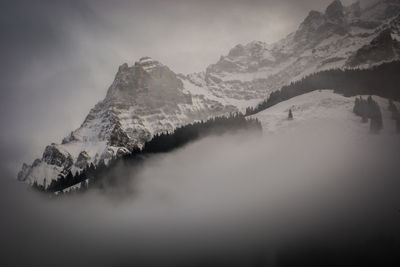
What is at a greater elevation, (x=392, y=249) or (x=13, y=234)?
(x=13, y=234)

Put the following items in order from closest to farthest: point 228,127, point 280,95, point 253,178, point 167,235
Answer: point 167,235, point 253,178, point 228,127, point 280,95

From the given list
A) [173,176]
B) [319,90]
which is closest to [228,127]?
[173,176]

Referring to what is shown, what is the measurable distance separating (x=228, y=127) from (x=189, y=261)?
8438 cm

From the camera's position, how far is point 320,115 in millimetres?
147000

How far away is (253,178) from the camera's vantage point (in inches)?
4820

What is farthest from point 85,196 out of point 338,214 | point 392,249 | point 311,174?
point 392,249

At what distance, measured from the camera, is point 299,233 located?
84750mm

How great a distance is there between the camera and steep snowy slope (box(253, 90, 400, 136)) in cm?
12950

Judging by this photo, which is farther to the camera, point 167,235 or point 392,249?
point 167,235

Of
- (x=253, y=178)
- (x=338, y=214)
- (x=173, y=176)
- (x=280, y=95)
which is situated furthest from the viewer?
(x=280, y=95)

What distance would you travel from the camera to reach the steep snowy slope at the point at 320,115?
130 meters

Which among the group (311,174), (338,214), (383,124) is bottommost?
(338,214)

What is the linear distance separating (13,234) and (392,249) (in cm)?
8392

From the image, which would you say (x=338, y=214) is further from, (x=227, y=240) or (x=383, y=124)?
(x=383, y=124)
